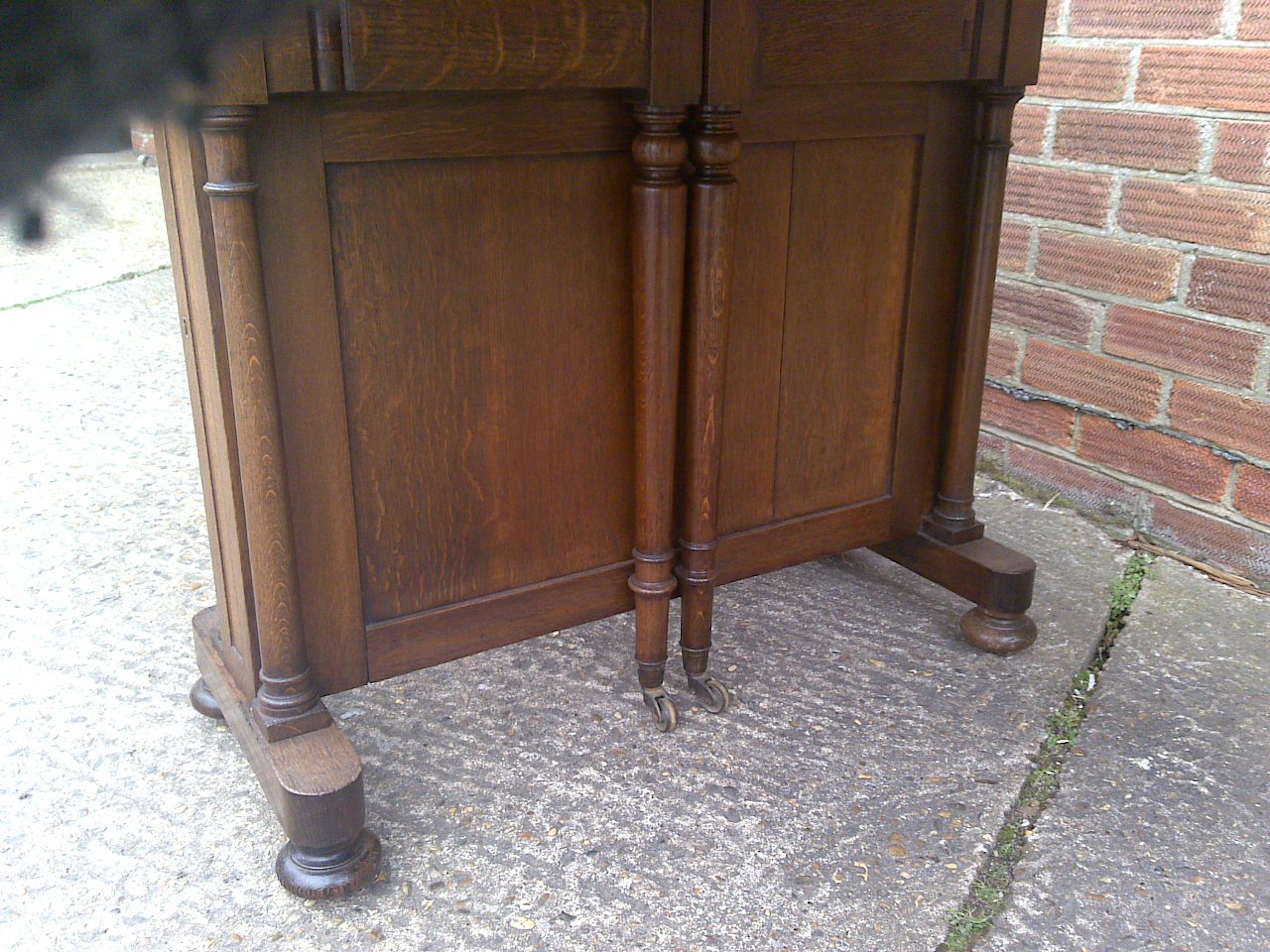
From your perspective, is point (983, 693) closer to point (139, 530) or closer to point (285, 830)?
point (285, 830)

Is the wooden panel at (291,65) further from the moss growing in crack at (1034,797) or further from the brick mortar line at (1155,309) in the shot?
the brick mortar line at (1155,309)

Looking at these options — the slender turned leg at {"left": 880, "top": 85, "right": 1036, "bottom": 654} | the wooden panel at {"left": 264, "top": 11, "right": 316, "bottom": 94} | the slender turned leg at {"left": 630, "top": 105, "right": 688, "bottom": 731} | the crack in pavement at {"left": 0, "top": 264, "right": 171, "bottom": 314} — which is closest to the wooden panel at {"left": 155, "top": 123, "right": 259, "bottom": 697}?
the wooden panel at {"left": 264, "top": 11, "right": 316, "bottom": 94}

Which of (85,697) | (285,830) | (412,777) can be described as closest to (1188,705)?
(412,777)

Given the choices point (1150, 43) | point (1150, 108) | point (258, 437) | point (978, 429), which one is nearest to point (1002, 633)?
point (978, 429)

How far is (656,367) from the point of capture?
1.77m

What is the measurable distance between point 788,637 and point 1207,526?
988mm

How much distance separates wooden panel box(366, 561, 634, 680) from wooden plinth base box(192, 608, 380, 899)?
0.48 ft

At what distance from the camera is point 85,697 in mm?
2035

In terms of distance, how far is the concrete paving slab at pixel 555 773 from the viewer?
1562mm

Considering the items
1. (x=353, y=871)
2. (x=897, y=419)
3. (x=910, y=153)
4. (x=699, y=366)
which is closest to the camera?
(x=353, y=871)

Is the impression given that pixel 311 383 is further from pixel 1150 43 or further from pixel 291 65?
pixel 1150 43

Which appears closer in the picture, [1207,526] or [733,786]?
[733,786]

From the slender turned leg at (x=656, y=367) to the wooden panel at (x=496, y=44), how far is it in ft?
0.35

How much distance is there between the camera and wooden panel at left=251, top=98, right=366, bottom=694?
1446 millimetres
